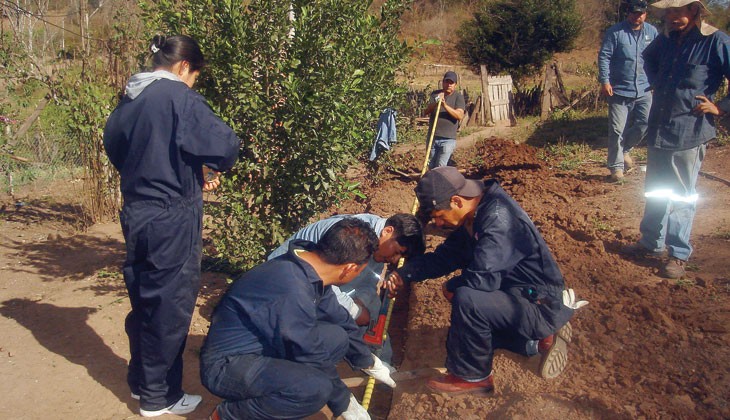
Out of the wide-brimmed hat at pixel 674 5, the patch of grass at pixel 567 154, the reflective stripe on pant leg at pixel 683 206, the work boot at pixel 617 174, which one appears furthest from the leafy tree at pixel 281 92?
the patch of grass at pixel 567 154

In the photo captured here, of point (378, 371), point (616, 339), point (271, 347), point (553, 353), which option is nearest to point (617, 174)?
point (616, 339)

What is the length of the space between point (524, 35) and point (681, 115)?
13.8 m

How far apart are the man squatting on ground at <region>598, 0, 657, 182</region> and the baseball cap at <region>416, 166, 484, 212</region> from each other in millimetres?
4646

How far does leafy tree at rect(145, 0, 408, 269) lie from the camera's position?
432 centimetres

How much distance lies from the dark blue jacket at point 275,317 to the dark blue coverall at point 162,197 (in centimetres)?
37

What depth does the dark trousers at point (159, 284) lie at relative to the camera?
314cm

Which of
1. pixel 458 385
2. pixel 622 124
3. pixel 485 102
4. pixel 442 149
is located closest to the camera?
pixel 458 385

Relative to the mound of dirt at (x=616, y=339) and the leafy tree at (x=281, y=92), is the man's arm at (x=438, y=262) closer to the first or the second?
the mound of dirt at (x=616, y=339)

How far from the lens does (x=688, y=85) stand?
189 inches

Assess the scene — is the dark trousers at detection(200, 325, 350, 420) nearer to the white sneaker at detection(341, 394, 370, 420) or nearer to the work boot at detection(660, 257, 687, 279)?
the white sneaker at detection(341, 394, 370, 420)

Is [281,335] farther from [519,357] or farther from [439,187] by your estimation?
[519,357]

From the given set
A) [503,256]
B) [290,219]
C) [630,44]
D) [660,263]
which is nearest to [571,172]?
[630,44]

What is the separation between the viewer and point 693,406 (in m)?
3.02

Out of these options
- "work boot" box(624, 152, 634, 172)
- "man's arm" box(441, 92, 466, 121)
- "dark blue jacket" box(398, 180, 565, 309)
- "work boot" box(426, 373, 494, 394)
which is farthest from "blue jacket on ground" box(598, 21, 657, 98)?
"work boot" box(426, 373, 494, 394)
